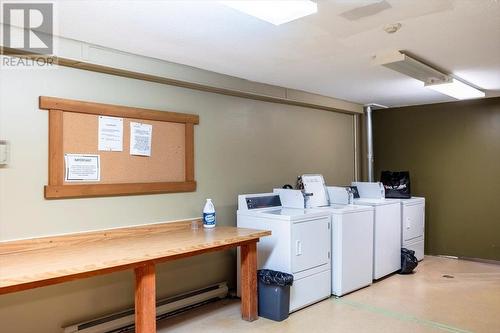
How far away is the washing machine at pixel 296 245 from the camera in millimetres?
3562

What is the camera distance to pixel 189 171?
376 cm

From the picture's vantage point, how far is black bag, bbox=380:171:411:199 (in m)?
5.56

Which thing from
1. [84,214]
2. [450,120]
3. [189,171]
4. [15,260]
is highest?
[450,120]

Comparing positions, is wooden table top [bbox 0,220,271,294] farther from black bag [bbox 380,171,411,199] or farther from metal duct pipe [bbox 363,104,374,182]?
metal duct pipe [bbox 363,104,374,182]

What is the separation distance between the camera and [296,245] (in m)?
3.58

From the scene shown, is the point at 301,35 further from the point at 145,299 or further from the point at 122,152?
the point at 145,299

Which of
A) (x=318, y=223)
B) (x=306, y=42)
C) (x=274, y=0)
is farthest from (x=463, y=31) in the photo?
(x=318, y=223)

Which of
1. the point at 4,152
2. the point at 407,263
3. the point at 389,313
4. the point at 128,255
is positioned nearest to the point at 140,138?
the point at 4,152

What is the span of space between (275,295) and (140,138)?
1.74 m

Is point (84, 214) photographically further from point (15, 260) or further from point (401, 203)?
point (401, 203)

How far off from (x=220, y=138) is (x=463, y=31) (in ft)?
7.55

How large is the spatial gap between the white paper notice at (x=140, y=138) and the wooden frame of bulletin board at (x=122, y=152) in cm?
4

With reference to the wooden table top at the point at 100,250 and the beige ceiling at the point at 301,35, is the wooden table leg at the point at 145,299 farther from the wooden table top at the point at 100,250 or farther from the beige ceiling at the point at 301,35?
the beige ceiling at the point at 301,35

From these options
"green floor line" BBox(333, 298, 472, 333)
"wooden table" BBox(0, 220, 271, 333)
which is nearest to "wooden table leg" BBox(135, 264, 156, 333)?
"wooden table" BBox(0, 220, 271, 333)
